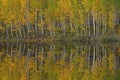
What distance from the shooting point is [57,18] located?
228ft

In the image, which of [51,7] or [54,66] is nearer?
[54,66]

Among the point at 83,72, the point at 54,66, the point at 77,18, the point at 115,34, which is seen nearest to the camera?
the point at 83,72

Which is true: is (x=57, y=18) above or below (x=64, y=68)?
above

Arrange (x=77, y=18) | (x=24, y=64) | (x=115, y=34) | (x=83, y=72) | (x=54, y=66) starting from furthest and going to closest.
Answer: (x=77, y=18) < (x=115, y=34) < (x=24, y=64) < (x=54, y=66) < (x=83, y=72)

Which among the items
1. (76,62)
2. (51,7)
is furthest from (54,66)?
(51,7)

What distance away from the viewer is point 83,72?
100 feet

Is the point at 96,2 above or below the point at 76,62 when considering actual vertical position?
above

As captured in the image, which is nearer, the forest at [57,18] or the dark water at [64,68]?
the dark water at [64,68]

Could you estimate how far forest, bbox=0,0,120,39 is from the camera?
64.8 m

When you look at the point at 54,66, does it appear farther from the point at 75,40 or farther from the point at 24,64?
the point at 75,40

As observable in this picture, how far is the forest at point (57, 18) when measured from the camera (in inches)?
2549

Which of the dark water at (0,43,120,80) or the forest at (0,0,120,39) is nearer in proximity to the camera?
the dark water at (0,43,120,80)

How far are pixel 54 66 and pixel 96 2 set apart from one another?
31550 mm

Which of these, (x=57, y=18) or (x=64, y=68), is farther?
(x=57, y=18)
